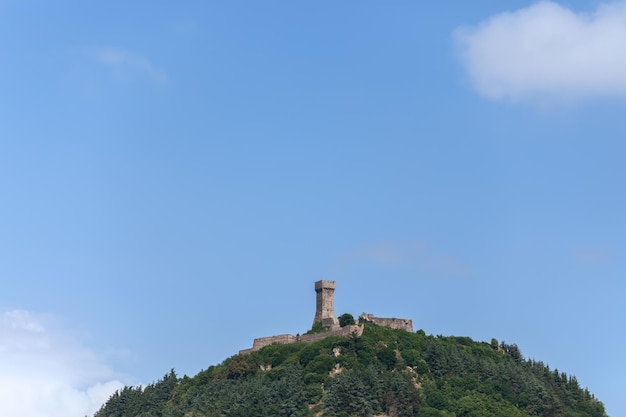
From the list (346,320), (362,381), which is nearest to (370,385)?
(362,381)

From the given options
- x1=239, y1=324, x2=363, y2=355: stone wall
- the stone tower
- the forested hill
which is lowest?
the forested hill

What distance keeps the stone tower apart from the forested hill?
21.5 ft

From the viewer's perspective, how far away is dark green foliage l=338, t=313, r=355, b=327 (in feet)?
492

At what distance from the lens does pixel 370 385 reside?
13175 centimetres

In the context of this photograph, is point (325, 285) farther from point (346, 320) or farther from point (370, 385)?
point (370, 385)

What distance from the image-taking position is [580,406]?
5659 inches

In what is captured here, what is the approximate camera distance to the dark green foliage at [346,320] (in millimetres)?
149875

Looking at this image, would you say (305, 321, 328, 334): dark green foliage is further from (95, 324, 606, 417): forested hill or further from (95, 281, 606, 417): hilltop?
(95, 324, 606, 417): forested hill

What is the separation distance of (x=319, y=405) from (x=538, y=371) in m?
33.6

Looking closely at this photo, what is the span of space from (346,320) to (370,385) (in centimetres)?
1938

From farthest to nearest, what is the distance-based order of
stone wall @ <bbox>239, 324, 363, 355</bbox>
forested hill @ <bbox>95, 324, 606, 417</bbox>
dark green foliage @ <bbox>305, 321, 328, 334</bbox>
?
dark green foliage @ <bbox>305, 321, 328, 334</bbox>, stone wall @ <bbox>239, 324, 363, 355</bbox>, forested hill @ <bbox>95, 324, 606, 417</bbox>

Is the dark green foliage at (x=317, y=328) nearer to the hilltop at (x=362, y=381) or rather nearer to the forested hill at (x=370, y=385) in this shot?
the hilltop at (x=362, y=381)

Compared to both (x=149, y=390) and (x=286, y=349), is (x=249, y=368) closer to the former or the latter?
(x=286, y=349)

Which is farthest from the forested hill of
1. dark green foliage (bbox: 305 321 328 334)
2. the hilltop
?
dark green foliage (bbox: 305 321 328 334)
